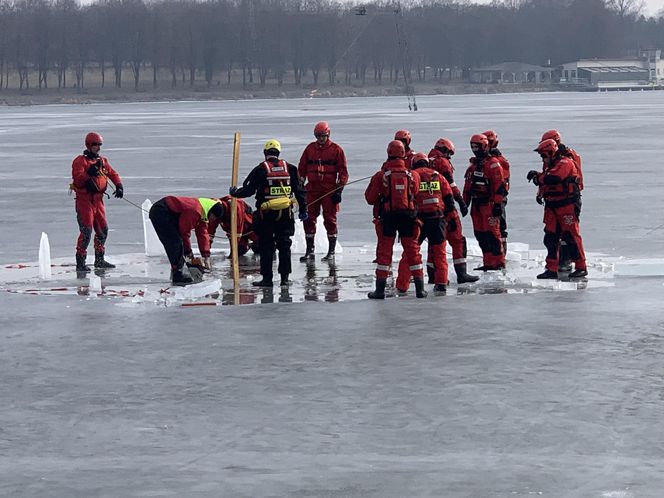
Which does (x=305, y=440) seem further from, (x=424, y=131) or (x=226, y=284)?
(x=424, y=131)

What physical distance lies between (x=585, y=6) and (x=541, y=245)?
608 feet

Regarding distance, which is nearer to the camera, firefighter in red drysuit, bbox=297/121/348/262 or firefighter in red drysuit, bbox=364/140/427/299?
Answer: firefighter in red drysuit, bbox=364/140/427/299

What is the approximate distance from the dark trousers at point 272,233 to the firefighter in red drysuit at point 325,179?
199 centimetres

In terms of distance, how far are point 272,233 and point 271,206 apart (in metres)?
0.29

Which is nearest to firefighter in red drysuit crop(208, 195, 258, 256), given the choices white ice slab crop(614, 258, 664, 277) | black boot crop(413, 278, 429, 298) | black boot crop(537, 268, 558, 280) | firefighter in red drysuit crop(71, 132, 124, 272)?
firefighter in red drysuit crop(71, 132, 124, 272)

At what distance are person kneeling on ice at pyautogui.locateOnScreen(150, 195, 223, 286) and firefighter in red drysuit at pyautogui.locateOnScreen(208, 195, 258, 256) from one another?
0.60 feet

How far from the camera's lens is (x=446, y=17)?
186500 millimetres

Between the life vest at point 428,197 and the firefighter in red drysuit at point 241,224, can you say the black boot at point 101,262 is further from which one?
the life vest at point 428,197

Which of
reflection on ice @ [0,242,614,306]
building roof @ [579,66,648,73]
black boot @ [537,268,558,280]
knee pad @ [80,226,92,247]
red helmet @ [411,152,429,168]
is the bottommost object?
reflection on ice @ [0,242,614,306]

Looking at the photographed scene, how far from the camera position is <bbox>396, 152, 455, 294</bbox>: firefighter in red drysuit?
13820 millimetres

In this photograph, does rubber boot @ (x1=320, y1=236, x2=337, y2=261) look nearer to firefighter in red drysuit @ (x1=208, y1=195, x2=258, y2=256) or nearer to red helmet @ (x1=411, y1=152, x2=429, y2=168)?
firefighter in red drysuit @ (x1=208, y1=195, x2=258, y2=256)

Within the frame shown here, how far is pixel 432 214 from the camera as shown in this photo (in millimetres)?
13828

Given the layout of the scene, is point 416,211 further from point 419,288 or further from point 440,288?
point 440,288

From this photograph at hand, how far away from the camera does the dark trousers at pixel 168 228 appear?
1441 centimetres
